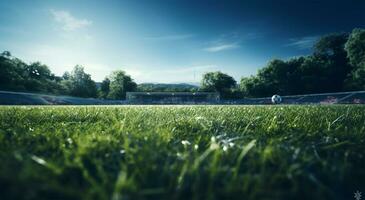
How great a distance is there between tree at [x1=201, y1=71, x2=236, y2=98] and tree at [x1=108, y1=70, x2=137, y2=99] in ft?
69.7

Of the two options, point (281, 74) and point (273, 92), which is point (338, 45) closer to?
point (281, 74)

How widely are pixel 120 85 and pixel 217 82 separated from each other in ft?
92.1

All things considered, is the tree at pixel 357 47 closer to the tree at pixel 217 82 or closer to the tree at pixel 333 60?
the tree at pixel 333 60

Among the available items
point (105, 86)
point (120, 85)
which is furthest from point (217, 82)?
point (105, 86)

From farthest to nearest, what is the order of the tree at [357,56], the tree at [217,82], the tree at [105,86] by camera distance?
the tree at [105,86] < the tree at [217,82] < the tree at [357,56]

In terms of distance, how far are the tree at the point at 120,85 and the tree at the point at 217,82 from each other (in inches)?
836

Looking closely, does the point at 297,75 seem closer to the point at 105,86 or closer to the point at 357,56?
the point at 357,56

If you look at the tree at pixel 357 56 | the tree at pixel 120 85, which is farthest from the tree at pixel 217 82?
the tree at pixel 357 56

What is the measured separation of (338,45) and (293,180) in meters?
67.1

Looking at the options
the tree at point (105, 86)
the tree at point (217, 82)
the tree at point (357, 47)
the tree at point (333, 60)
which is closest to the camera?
the tree at point (357, 47)

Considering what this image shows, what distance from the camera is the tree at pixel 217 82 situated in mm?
79375

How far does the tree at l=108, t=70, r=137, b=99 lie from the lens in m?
76.0

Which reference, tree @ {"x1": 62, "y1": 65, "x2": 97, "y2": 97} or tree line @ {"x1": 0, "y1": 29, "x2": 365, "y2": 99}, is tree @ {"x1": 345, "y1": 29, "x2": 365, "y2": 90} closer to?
tree line @ {"x1": 0, "y1": 29, "x2": 365, "y2": 99}

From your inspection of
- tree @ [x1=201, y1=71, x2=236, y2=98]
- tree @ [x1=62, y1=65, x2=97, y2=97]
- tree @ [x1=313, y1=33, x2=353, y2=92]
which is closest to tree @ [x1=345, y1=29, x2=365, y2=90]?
tree @ [x1=313, y1=33, x2=353, y2=92]
